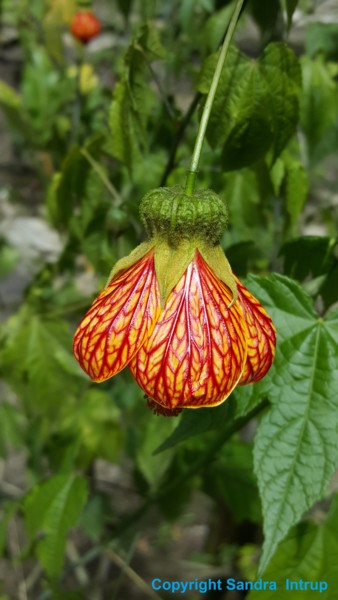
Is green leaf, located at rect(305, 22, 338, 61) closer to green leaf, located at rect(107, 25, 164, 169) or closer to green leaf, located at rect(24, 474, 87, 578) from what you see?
green leaf, located at rect(107, 25, 164, 169)

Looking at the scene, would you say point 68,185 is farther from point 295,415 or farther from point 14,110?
point 14,110

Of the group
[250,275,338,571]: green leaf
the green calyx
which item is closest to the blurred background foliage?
[250,275,338,571]: green leaf

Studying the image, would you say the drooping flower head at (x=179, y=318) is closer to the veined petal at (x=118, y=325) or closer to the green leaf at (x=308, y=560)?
the veined petal at (x=118, y=325)

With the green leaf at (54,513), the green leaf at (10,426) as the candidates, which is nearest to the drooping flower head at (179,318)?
the green leaf at (54,513)

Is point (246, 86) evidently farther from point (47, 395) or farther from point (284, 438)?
point (47, 395)

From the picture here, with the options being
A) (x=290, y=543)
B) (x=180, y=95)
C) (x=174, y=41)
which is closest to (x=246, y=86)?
(x=290, y=543)

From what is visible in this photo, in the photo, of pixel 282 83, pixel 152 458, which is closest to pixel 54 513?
pixel 152 458

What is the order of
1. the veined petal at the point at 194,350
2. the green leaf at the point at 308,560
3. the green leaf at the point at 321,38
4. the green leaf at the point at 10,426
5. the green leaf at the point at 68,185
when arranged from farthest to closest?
the green leaf at the point at 10,426 < the green leaf at the point at 321,38 < the green leaf at the point at 68,185 < the green leaf at the point at 308,560 < the veined petal at the point at 194,350
